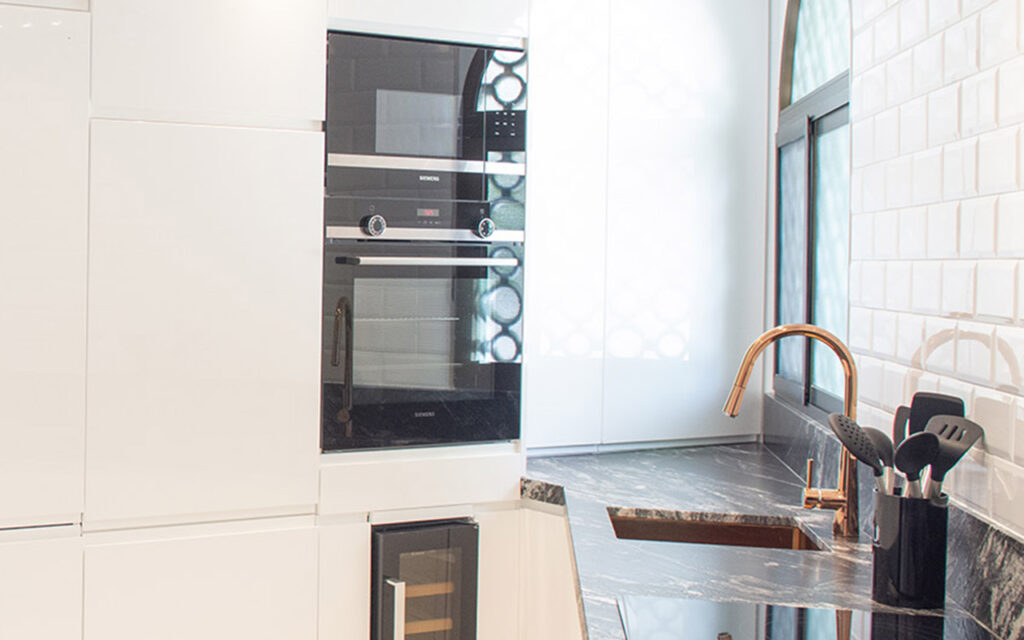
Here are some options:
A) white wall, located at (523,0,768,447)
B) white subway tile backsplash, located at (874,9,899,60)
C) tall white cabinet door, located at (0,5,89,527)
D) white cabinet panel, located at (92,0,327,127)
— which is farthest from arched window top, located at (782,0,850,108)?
tall white cabinet door, located at (0,5,89,527)

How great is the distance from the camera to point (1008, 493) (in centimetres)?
143

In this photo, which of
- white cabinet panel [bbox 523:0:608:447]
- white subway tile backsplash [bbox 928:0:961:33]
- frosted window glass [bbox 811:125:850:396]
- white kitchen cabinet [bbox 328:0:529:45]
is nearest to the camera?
white subway tile backsplash [bbox 928:0:961:33]

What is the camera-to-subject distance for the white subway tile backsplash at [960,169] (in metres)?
1.56

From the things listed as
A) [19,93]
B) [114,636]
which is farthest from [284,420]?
[19,93]

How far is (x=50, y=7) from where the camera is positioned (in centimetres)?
204

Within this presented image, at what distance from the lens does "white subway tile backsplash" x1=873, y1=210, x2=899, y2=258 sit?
73.9 inches

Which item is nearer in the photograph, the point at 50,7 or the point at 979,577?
the point at 979,577

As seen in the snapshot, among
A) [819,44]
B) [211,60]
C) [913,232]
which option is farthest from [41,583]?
[819,44]

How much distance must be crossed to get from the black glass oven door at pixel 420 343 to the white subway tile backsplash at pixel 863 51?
2.94ft

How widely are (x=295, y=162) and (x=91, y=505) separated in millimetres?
878

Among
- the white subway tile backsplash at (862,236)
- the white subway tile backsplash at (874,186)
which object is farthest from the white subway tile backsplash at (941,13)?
the white subway tile backsplash at (862,236)

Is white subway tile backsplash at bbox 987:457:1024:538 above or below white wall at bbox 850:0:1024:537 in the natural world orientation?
below

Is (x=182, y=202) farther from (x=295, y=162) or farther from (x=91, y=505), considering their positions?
(x=91, y=505)

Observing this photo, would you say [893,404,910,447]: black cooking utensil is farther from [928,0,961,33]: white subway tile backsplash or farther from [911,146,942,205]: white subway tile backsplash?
[928,0,961,33]: white subway tile backsplash
